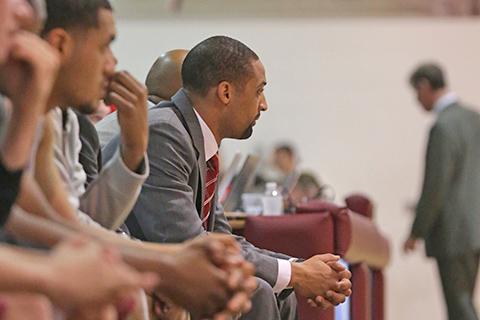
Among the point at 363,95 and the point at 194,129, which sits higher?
the point at 194,129

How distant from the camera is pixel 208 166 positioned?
3.28 meters

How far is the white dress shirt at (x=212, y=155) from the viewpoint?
311 cm

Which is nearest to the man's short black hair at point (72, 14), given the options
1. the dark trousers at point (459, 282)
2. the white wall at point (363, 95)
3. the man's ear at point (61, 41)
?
the man's ear at point (61, 41)

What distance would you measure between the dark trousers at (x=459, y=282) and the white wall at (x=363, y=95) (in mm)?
2677

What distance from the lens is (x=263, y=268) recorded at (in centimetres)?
310

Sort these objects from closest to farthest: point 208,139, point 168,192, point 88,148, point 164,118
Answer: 1. point 88,148
2. point 168,192
3. point 164,118
4. point 208,139

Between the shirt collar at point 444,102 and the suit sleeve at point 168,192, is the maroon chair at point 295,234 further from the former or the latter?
the shirt collar at point 444,102

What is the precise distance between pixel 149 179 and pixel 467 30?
6.27m

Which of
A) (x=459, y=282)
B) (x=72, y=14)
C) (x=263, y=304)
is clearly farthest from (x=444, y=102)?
(x=72, y=14)

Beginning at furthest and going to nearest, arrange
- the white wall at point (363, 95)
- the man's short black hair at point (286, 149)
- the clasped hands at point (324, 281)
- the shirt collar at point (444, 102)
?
the white wall at point (363, 95)
the man's short black hair at point (286, 149)
the shirt collar at point (444, 102)
the clasped hands at point (324, 281)

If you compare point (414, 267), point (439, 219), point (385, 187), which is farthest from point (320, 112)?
point (439, 219)

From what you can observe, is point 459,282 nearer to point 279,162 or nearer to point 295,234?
point 295,234

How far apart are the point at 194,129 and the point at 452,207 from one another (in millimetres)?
3224

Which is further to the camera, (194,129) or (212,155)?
(212,155)
